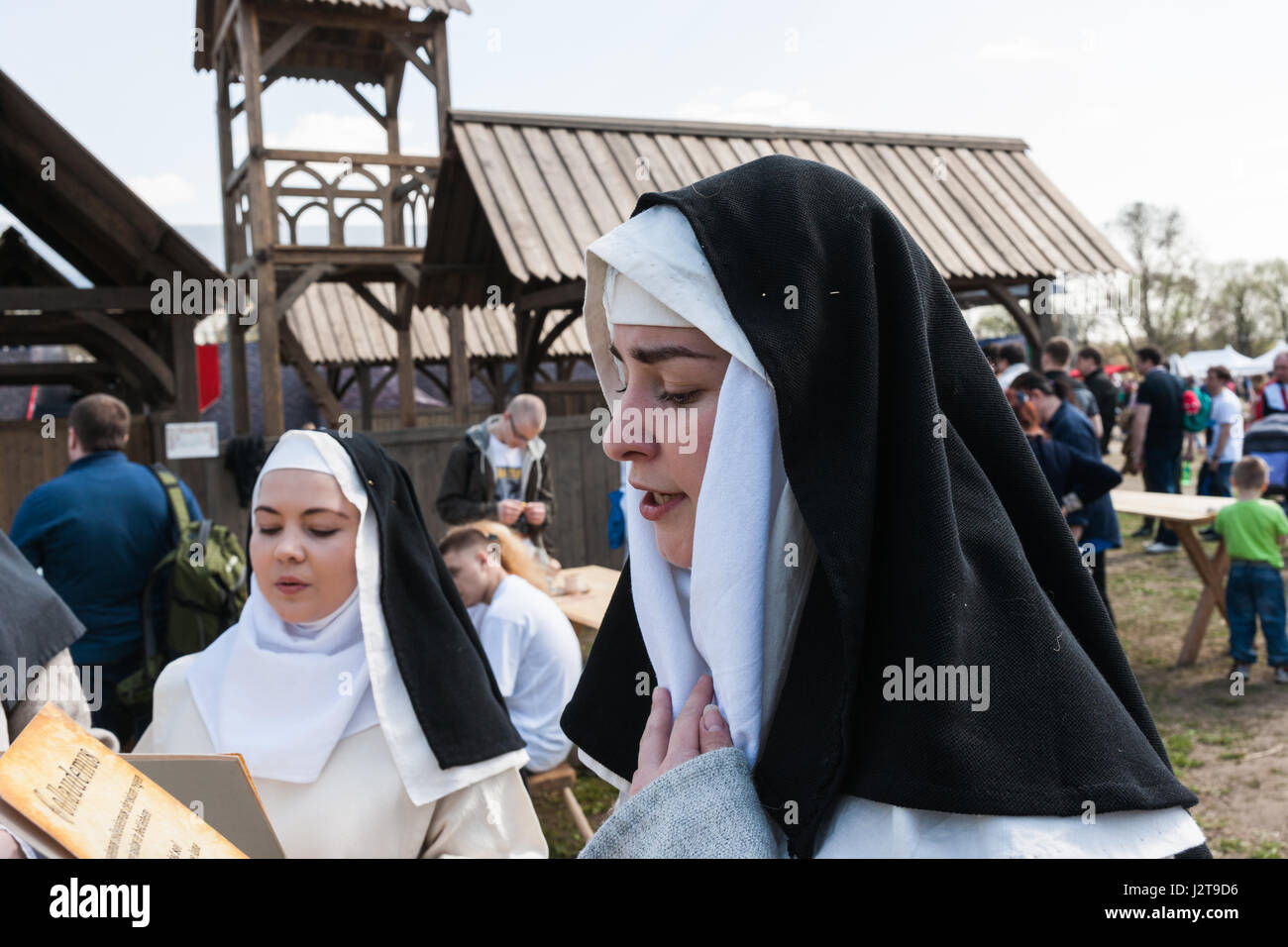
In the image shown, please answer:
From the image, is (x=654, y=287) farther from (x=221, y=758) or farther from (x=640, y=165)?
(x=640, y=165)

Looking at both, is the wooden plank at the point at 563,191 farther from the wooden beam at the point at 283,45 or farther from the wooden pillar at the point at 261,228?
the wooden pillar at the point at 261,228

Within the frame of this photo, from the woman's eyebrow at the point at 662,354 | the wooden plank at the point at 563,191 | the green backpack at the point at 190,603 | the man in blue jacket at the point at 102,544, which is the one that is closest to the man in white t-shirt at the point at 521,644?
the green backpack at the point at 190,603

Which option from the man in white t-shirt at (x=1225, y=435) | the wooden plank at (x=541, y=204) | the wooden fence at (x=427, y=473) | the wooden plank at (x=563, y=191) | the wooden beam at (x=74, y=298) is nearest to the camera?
the wooden plank at (x=541, y=204)

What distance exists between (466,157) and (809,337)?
8426 millimetres

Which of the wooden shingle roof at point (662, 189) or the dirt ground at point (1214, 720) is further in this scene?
the wooden shingle roof at point (662, 189)

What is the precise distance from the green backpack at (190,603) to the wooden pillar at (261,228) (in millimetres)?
6016

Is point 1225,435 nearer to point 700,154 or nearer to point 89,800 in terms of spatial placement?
point 700,154

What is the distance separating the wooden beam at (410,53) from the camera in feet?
36.6

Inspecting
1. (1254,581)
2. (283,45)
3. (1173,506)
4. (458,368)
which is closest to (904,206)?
(1173,506)

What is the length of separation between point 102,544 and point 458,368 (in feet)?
30.5

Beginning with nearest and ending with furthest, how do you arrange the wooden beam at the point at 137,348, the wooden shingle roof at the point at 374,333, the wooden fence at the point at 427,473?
the wooden fence at the point at 427,473
the wooden beam at the point at 137,348
the wooden shingle roof at the point at 374,333

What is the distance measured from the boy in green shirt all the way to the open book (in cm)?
708

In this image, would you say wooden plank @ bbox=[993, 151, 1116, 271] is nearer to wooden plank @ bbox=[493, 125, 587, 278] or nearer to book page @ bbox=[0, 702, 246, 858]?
wooden plank @ bbox=[493, 125, 587, 278]

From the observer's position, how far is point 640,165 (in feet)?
31.8
